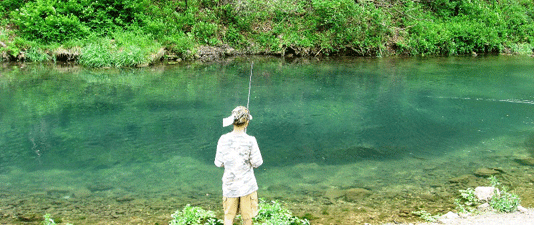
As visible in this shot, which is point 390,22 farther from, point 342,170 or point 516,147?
point 342,170

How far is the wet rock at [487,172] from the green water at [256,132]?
0.66 ft

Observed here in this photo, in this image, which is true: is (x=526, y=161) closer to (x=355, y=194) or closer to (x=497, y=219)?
(x=497, y=219)

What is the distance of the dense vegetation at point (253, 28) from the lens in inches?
739

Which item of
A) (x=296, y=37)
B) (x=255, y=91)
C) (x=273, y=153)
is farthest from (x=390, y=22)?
(x=273, y=153)

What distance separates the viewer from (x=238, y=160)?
14.8ft

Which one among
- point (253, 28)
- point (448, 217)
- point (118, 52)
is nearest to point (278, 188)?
point (448, 217)

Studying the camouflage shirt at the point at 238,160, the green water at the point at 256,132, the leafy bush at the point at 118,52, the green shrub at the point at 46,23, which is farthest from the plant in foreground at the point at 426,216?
the green shrub at the point at 46,23

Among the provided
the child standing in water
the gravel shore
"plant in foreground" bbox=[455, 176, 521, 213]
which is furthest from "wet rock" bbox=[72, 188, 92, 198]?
"plant in foreground" bbox=[455, 176, 521, 213]

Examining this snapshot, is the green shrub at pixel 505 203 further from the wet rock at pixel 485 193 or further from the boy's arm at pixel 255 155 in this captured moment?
the boy's arm at pixel 255 155

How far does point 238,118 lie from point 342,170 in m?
4.17

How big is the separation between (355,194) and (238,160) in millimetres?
3156

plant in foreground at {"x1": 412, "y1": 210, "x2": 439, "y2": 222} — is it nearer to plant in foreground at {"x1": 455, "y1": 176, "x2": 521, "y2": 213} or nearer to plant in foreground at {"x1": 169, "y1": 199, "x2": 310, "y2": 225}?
plant in foreground at {"x1": 455, "y1": 176, "x2": 521, "y2": 213}

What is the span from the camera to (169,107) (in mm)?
12125

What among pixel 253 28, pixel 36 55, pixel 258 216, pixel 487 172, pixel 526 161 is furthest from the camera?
pixel 253 28
